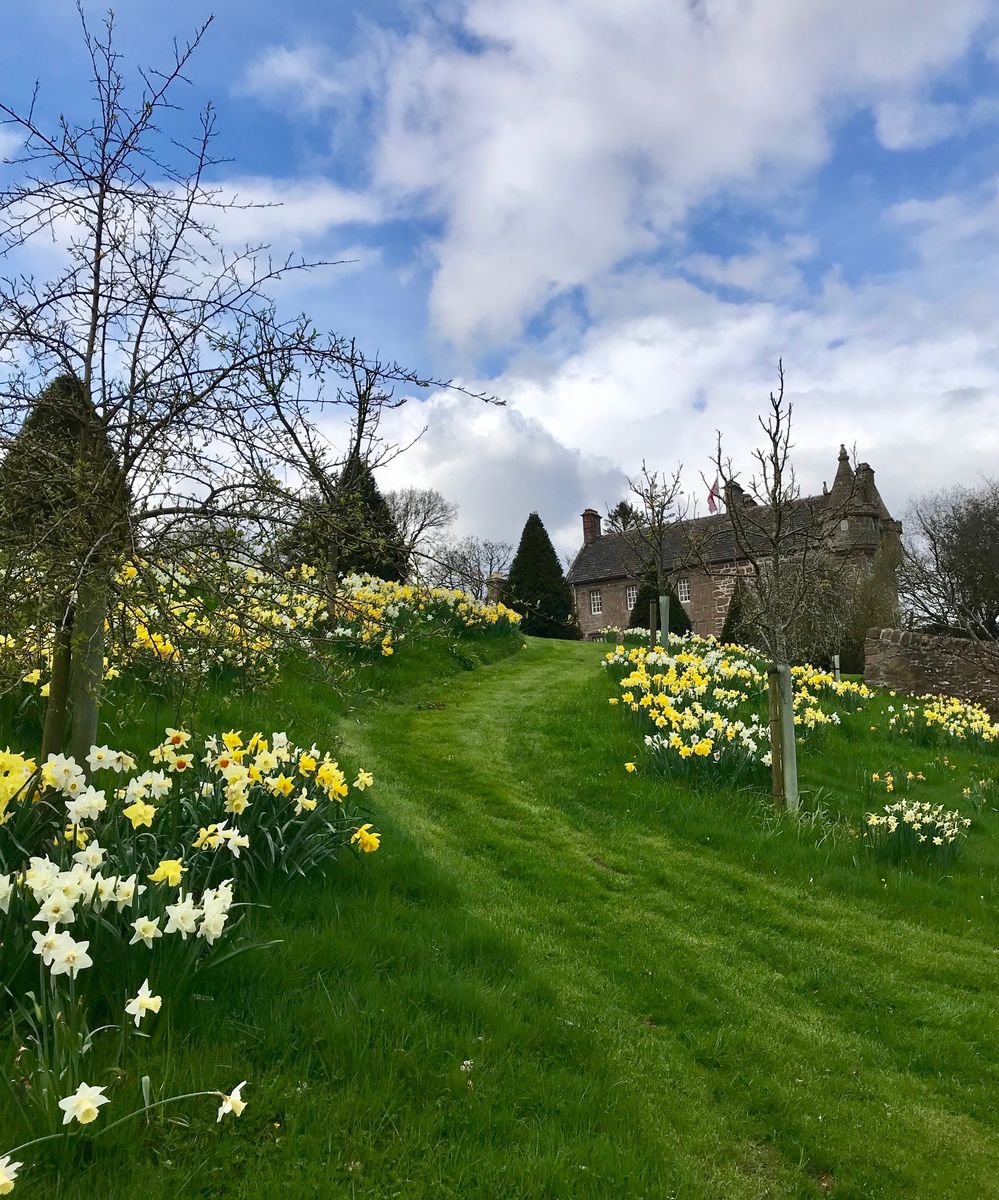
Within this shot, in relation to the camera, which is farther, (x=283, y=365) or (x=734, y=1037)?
(x=734, y=1037)

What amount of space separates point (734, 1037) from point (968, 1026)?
1.52 metres

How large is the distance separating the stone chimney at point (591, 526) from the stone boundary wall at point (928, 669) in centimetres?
3551

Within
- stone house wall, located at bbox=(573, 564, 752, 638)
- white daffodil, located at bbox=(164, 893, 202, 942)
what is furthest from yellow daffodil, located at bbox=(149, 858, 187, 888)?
stone house wall, located at bbox=(573, 564, 752, 638)

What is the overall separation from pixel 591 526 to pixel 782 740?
44118mm

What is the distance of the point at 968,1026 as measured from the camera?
174 inches

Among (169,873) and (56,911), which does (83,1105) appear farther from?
(169,873)

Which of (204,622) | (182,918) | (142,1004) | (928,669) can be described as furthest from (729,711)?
(142,1004)

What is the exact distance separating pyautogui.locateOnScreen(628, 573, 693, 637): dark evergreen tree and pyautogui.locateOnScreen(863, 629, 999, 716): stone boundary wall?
31.6ft

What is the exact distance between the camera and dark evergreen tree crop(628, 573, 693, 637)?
2625 centimetres

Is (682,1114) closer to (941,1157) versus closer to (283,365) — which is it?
(941,1157)

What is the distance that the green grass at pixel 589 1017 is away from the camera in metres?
2.63

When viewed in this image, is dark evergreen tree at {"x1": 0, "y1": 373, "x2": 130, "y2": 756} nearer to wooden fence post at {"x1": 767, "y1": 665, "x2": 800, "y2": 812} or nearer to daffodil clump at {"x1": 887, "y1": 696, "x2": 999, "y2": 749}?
wooden fence post at {"x1": 767, "y1": 665, "x2": 800, "y2": 812}

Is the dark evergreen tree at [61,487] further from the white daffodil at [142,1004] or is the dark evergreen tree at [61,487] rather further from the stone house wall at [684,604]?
the stone house wall at [684,604]

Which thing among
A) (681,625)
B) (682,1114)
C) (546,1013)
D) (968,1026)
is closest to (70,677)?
(546,1013)
